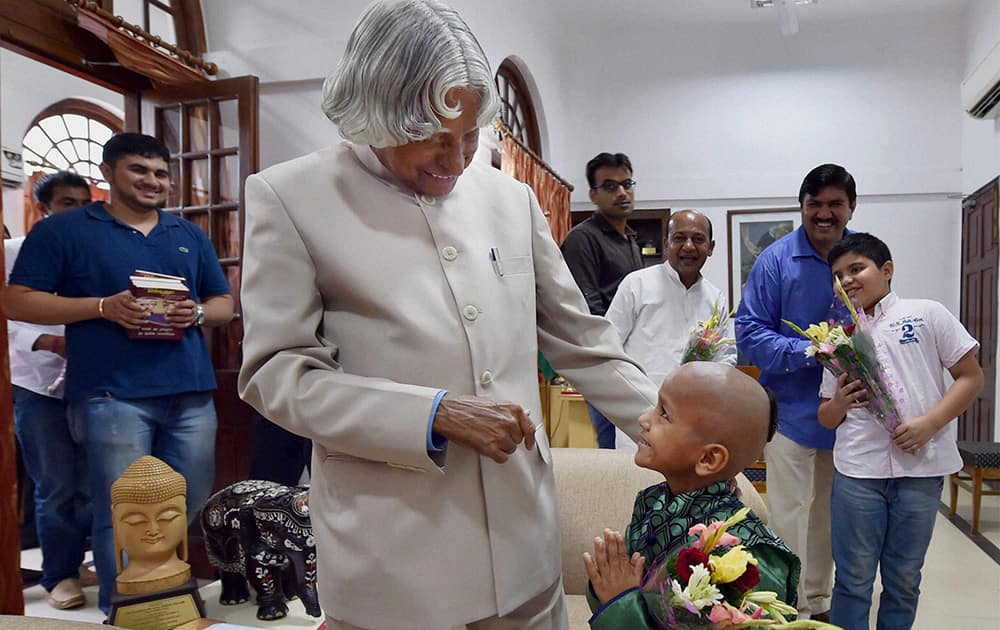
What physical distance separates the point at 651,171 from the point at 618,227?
4.92m

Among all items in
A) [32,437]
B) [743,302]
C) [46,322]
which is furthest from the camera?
[32,437]

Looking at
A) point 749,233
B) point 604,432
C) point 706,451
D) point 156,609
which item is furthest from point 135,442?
point 749,233

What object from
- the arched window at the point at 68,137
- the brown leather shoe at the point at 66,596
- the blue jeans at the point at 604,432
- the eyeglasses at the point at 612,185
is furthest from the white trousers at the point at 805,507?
the arched window at the point at 68,137

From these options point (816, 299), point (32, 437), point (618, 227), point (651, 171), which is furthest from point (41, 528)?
point (651, 171)

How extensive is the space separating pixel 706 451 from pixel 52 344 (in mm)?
3026

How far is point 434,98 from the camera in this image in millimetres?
1107

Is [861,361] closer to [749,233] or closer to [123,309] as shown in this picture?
[123,309]

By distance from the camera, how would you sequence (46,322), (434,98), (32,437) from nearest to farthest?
(434,98)
(46,322)
(32,437)

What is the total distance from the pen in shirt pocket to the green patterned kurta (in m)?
0.48

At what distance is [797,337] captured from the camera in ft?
9.57

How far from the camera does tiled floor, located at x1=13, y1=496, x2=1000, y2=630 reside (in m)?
3.13

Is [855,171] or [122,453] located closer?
[122,453]

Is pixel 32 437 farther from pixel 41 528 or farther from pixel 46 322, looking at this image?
pixel 46 322

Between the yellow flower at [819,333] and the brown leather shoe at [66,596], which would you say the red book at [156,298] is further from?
the yellow flower at [819,333]
